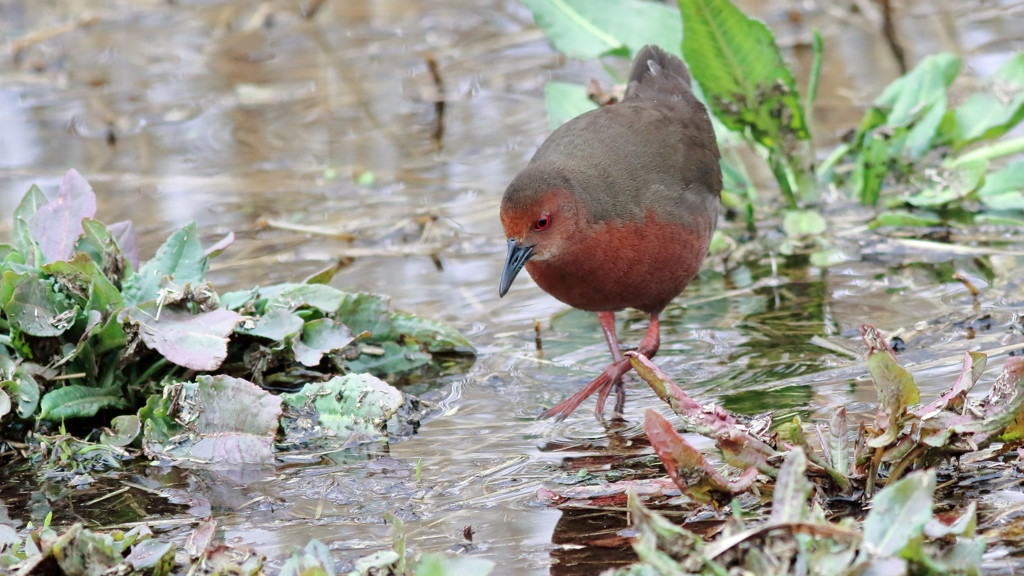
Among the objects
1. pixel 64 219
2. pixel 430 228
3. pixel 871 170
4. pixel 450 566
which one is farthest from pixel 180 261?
pixel 871 170

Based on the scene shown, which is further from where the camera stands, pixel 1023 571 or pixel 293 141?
pixel 293 141

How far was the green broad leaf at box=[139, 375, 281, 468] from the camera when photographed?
358cm

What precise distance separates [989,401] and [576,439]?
4.14 ft

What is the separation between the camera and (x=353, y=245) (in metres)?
5.87

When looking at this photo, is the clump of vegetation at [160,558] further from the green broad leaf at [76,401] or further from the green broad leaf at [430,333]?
the green broad leaf at [430,333]

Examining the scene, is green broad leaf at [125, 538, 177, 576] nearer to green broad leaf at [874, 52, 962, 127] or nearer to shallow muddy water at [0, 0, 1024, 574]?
shallow muddy water at [0, 0, 1024, 574]

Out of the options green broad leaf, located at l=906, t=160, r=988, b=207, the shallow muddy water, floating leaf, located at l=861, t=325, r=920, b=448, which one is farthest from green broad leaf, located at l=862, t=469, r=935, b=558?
green broad leaf, located at l=906, t=160, r=988, b=207

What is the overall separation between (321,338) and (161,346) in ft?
1.79

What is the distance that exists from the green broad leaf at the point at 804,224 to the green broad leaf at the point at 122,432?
3.02 meters

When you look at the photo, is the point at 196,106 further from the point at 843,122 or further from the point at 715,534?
the point at 715,534

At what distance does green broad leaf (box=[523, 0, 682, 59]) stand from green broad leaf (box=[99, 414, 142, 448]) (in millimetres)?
2967

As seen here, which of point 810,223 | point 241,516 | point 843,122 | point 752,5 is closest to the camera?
point 241,516

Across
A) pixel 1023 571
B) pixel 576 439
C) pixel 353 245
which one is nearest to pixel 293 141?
pixel 353 245

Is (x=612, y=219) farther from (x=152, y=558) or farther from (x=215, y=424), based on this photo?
(x=152, y=558)
